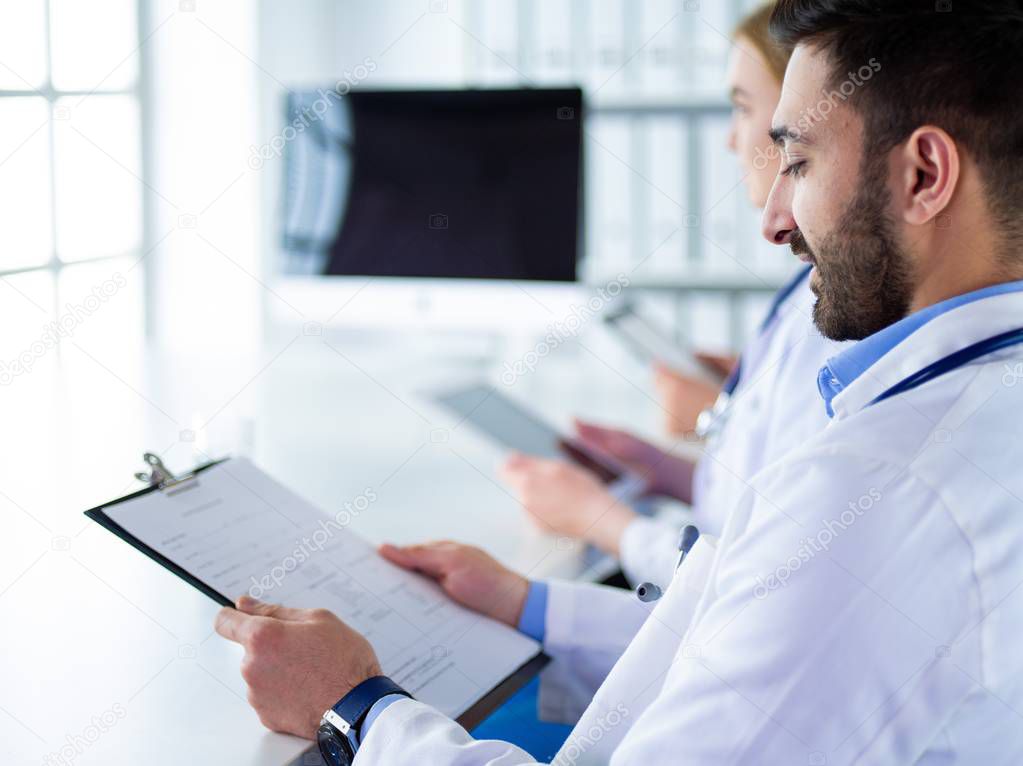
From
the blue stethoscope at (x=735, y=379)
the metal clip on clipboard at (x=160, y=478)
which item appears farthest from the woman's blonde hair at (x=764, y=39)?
the metal clip on clipboard at (x=160, y=478)

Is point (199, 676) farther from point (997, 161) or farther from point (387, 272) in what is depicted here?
point (387, 272)

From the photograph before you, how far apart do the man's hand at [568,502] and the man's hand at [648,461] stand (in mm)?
211

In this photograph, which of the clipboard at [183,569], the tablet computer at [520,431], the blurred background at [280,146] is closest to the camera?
the clipboard at [183,569]

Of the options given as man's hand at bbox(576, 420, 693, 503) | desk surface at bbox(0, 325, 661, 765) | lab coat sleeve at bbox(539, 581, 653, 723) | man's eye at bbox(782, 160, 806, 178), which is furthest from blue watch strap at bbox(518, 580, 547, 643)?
man's hand at bbox(576, 420, 693, 503)

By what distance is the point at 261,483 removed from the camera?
118 cm

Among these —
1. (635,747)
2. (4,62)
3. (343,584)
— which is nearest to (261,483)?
(343,584)

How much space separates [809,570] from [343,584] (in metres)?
0.52

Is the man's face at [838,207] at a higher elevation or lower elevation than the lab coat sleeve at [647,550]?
higher

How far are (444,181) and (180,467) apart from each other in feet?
3.25

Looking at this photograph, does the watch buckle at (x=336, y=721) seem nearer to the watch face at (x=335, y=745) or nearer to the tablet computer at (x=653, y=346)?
the watch face at (x=335, y=745)

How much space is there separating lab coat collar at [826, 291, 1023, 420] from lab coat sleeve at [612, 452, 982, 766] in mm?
83

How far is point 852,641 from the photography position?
0.76 meters

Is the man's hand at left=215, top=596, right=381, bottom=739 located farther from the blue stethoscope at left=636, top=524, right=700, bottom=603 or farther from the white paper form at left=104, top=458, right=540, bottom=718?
the blue stethoscope at left=636, top=524, right=700, bottom=603

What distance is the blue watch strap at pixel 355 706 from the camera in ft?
3.07
